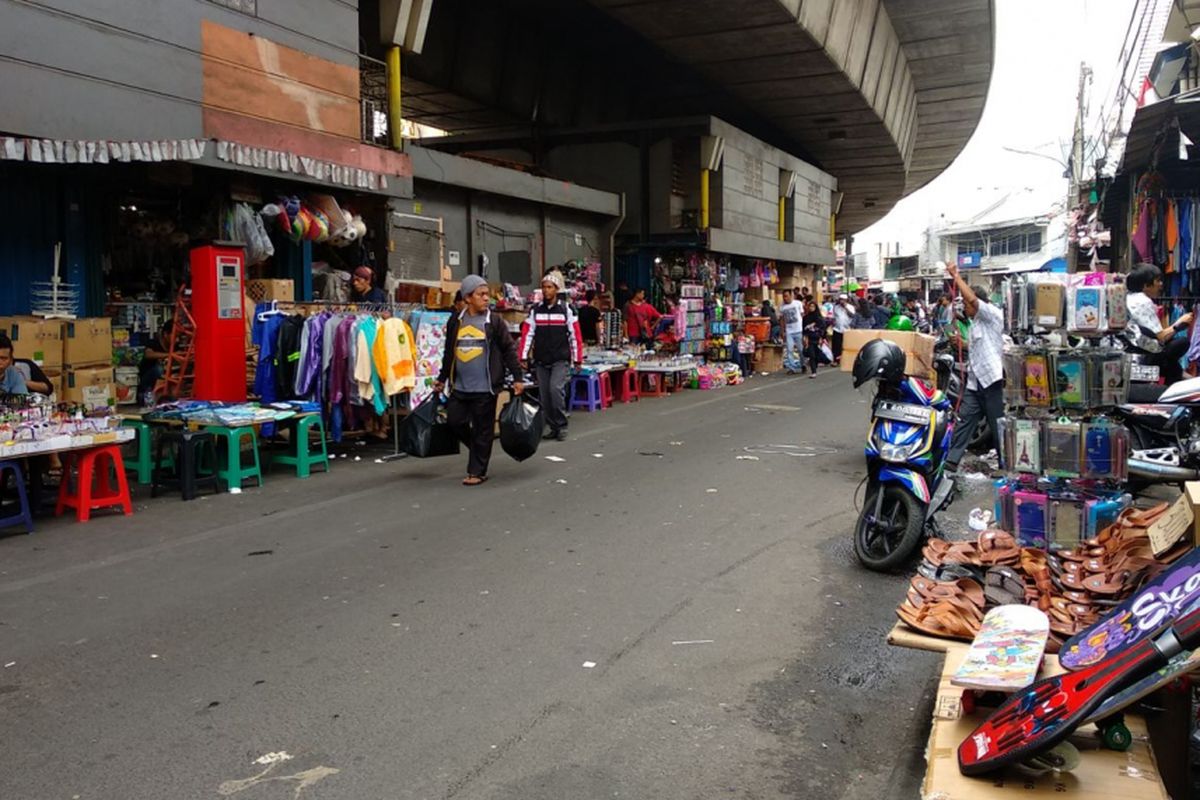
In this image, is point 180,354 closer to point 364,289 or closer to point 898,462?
point 364,289

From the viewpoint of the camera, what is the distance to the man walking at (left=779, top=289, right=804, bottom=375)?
22995mm

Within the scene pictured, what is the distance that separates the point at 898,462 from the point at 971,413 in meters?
3.27

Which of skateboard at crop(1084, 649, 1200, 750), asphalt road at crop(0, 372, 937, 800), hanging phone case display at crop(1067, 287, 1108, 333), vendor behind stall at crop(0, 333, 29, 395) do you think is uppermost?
hanging phone case display at crop(1067, 287, 1108, 333)

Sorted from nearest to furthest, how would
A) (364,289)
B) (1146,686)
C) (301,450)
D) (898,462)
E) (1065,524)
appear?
(1146,686), (1065,524), (898,462), (301,450), (364,289)

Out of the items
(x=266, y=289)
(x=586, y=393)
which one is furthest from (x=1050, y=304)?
(x=586, y=393)

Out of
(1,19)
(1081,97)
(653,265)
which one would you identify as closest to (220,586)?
(1,19)

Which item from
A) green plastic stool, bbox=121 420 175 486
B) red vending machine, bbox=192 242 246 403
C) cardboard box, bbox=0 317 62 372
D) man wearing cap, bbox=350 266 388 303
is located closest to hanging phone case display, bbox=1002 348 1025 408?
green plastic stool, bbox=121 420 175 486

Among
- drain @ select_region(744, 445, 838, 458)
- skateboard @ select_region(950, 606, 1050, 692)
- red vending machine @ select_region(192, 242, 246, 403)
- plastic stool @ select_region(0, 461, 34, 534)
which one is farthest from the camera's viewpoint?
drain @ select_region(744, 445, 838, 458)

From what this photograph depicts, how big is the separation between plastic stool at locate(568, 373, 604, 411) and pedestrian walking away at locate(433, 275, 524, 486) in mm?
5906

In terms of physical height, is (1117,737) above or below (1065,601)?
below

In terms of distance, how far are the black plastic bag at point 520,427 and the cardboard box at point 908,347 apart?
116 inches

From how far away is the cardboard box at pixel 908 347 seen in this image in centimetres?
717

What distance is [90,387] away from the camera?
9.88m

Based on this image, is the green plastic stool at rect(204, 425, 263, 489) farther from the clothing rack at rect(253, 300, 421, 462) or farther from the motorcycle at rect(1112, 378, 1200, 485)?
the motorcycle at rect(1112, 378, 1200, 485)
